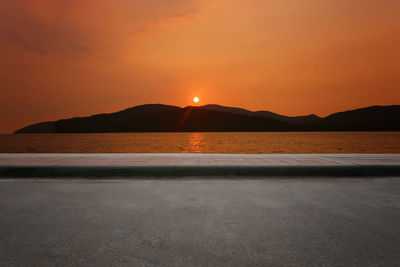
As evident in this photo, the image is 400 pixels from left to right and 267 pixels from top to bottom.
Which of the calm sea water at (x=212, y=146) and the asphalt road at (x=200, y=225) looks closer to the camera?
the asphalt road at (x=200, y=225)

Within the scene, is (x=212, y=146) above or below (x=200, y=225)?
below

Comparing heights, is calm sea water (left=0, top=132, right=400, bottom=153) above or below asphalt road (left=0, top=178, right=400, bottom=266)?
below

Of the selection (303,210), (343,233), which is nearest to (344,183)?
(303,210)

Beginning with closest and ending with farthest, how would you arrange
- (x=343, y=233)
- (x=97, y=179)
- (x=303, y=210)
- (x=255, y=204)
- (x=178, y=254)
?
(x=178, y=254), (x=343, y=233), (x=303, y=210), (x=255, y=204), (x=97, y=179)

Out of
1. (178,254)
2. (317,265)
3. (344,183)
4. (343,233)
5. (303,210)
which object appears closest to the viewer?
(317,265)

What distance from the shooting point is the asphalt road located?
246 cm

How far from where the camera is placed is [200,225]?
3.25 meters

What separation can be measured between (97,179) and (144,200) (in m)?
2.44

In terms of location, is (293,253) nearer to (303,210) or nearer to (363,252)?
(363,252)

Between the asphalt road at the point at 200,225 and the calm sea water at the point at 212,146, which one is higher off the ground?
the asphalt road at the point at 200,225

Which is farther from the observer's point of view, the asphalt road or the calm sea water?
the calm sea water

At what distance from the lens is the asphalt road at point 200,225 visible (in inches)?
96.7

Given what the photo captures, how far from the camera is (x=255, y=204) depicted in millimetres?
4176

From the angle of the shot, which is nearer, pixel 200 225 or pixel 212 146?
pixel 200 225
